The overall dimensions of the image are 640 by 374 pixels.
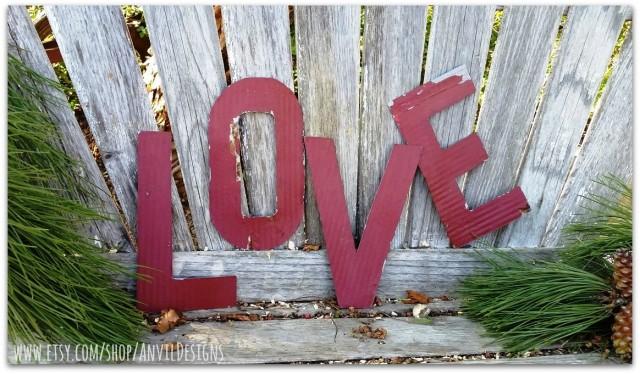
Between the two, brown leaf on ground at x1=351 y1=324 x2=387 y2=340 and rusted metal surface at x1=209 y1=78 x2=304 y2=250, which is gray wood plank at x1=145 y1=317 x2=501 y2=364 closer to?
brown leaf on ground at x1=351 y1=324 x2=387 y2=340


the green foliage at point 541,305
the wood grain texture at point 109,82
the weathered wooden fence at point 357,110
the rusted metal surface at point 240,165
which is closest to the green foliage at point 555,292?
the green foliage at point 541,305

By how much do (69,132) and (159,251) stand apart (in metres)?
0.48

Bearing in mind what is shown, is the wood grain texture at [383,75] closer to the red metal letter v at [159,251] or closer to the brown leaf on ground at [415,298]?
the brown leaf on ground at [415,298]

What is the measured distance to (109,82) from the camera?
1.90m

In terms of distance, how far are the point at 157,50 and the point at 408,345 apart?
1222mm

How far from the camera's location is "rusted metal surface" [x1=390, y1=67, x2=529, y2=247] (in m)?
1.99

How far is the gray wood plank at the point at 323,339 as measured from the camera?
192 centimetres

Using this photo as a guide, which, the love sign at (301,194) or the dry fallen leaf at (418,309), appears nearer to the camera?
the love sign at (301,194)

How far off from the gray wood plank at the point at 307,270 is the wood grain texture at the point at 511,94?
252 mm

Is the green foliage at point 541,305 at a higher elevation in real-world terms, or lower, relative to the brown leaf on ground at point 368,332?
higher

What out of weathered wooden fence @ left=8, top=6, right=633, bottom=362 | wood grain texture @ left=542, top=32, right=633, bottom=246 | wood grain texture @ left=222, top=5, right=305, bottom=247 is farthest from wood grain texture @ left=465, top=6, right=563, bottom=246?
wood grain texture @ left=222, top=5, right=305, bottom=247

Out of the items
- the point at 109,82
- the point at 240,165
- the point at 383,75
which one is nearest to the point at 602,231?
the point at 383,75

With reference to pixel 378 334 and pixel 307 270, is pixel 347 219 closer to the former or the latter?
pixel 307 270

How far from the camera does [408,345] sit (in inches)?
77.8
